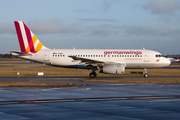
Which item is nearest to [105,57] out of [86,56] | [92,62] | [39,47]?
[92,62]

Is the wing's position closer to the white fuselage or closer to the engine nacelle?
the white fuselage

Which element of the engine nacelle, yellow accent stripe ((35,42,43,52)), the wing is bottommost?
the engine nacelle

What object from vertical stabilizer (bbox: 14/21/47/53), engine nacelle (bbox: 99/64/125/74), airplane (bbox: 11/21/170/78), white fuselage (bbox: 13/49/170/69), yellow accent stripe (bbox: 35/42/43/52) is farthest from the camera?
yellow accent stripe (bbox: 35/42/43/52)

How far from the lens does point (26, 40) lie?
48969 mm

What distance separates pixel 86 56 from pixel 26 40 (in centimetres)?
1033

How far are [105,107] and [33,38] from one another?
3474 centimetres

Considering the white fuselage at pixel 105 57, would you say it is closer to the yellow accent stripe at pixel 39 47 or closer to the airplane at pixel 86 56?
the airplane at pixel 86 56

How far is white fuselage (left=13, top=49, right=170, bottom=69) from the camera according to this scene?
47.0 meters

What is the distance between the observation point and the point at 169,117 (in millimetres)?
13680

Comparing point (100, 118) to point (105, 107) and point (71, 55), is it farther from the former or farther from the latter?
point (71, 55)

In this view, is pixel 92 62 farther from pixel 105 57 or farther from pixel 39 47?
pixel 39 47

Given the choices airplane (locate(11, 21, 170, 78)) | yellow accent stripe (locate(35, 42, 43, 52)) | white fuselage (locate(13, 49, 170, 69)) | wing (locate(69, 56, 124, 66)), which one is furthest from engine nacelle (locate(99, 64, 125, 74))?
yellow accent stripe (locate(35, 42, 43, 52))

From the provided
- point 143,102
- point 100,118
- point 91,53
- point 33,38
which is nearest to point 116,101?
point 143,102

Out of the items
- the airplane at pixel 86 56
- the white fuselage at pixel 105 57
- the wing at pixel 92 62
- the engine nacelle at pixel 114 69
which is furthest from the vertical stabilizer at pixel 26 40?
the engine nacelle at pixel 114 69
